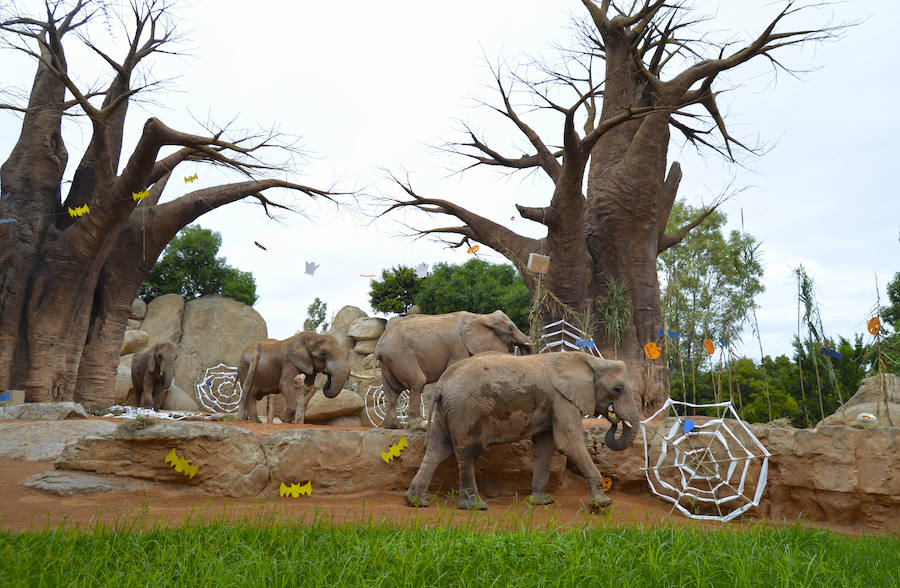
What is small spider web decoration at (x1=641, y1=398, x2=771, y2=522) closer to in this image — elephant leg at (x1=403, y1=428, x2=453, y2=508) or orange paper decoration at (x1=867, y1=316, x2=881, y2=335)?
elephant leg at (x1=403, y1=428, x2=453, y2=508)

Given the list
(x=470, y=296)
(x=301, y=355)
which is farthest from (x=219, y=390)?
(x=470, y=296)

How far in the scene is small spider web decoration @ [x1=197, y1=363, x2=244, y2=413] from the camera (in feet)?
58.0

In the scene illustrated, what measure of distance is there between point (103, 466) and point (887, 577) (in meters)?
5.54

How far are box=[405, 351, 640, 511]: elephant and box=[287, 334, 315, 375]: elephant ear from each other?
12.5 ft

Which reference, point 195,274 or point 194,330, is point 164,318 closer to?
point 194,330

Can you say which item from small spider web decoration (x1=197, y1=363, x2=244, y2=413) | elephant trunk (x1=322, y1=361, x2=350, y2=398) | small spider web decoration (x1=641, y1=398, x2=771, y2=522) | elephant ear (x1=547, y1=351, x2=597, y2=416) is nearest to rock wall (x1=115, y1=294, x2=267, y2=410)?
small spider web decoration (x1=197, y1=363, x2=244, y2=413)

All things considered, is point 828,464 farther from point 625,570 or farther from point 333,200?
point 333,200

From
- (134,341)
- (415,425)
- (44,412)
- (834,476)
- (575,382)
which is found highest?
(134,341)

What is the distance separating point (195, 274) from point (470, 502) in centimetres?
2033

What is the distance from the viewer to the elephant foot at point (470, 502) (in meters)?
5.30

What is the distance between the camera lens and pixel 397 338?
7465 mm

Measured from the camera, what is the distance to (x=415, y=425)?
6.67 metres

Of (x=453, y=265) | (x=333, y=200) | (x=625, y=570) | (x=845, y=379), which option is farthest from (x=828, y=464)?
(x=453, y=265)

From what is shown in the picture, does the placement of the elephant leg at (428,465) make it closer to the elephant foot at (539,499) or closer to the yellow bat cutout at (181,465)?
the elephant foot at (539,499)
